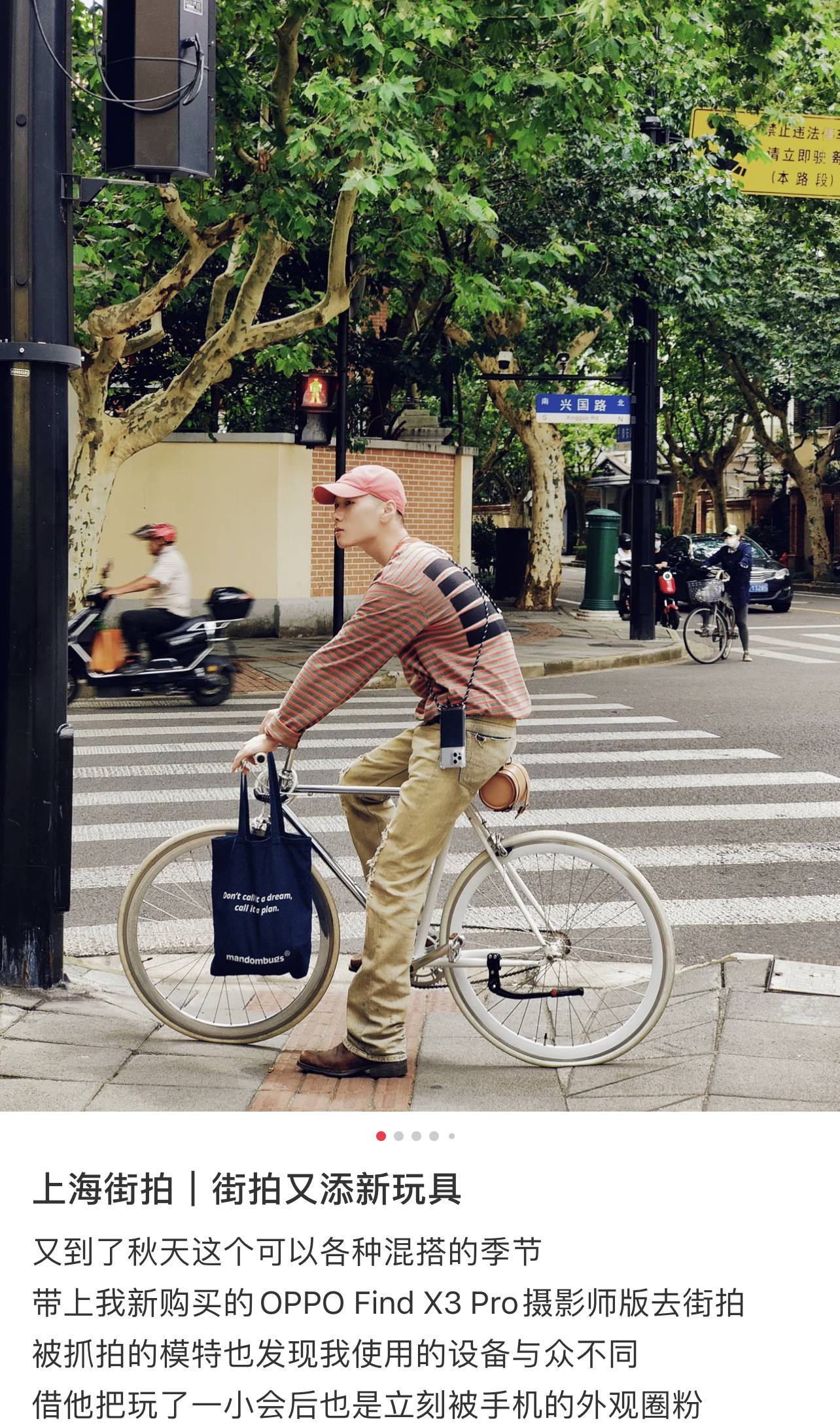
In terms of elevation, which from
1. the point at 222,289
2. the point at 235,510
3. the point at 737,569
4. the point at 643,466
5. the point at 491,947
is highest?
the point at 222,289

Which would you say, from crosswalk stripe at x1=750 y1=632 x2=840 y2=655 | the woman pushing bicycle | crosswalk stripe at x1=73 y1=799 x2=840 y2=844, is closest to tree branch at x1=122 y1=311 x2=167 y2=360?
the woman pushing bicycle

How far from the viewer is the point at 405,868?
4.13 metres

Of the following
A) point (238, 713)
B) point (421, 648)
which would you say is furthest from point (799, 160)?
point (421, 648)

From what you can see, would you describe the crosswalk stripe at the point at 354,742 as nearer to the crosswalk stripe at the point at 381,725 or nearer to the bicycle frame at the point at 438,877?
the crosswalk stripe at the point at 381,725

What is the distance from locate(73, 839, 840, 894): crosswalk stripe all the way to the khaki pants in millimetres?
2534

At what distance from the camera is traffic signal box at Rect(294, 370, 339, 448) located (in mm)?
15398

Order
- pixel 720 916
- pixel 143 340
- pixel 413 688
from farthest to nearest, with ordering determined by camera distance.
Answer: pixel 143 340 → pixel 720 916 → pixel 413 688

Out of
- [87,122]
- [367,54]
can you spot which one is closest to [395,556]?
[367,54]

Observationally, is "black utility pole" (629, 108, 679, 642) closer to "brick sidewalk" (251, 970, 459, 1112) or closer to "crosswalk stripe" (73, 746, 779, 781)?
"crosswalk stripe" (73, 746, 779, 781)

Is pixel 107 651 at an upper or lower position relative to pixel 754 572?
lower

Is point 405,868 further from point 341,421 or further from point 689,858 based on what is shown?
point 341,421

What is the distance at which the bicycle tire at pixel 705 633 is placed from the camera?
17.4 m

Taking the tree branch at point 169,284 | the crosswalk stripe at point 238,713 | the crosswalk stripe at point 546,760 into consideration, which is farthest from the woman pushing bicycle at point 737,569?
the crosswalk stripe at point 546,760

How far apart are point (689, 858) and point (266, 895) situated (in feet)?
11.5
